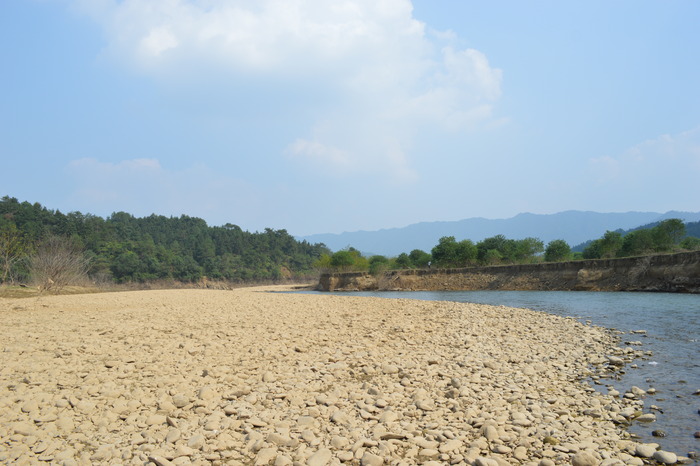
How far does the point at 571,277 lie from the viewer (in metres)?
36.7

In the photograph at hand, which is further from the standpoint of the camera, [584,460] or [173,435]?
[173,435]

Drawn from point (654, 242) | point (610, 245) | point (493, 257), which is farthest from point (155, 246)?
point (654, 242)

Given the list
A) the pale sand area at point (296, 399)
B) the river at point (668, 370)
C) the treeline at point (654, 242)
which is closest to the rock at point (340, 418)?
the pale sand area at point (296, 399)

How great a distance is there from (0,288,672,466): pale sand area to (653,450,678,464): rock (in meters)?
0.19

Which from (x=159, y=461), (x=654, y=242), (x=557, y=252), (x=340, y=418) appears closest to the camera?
(x=159, y=461)

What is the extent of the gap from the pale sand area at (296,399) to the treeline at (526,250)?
37.2 meters

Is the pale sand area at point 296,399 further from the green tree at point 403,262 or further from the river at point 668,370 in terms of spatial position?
the green tree at point 403,262

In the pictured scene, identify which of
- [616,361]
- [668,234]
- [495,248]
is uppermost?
[668,234]

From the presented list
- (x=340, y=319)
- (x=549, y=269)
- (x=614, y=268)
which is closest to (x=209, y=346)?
(x=340, y=319)

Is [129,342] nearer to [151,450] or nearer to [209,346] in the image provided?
[209,346]

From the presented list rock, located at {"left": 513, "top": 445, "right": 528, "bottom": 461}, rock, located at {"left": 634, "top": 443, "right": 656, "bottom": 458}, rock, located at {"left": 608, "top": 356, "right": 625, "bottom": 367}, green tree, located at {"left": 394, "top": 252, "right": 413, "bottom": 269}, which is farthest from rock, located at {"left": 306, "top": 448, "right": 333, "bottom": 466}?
green tree, located at {"left": 394, "top": 252, "right": 413, "bottom": 269}

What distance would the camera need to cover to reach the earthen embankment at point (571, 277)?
92.8 ft

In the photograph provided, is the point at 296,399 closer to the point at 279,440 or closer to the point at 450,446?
the point at 279,440

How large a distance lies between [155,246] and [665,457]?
86021mm
